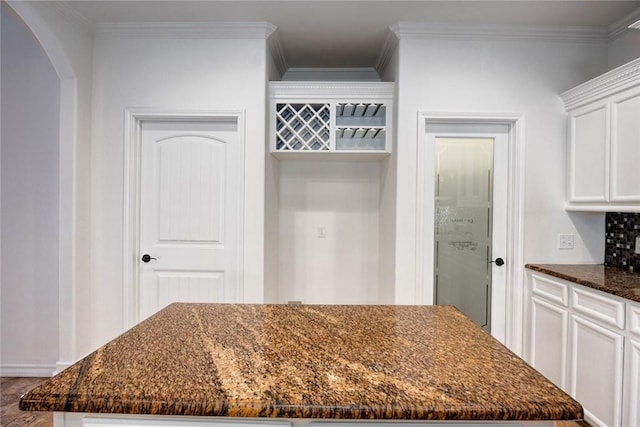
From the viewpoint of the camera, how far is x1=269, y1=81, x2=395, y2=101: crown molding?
9.50 ft

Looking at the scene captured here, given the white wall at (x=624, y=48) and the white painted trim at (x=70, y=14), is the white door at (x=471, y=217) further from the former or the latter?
the white painted trim at (x=70, y=14)

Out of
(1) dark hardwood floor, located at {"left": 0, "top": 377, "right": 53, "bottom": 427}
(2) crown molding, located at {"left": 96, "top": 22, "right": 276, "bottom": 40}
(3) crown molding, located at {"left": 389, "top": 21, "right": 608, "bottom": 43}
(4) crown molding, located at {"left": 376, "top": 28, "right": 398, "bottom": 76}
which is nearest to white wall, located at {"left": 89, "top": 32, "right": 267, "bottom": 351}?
(2) crown molding, located at {"left": 96, "top": 22, "right": 276, "bottom": 40}

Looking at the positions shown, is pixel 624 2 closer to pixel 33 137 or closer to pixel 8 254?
pixel 33 137

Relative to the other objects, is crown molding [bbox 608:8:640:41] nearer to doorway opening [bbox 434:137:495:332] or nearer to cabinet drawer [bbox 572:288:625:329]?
doorway opening [bbox 434:137:495:332]

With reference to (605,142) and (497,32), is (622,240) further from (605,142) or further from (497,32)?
(497,32)

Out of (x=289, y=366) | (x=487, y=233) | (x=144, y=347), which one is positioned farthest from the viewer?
(x=487, y=233)

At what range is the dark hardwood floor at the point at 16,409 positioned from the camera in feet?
7.64

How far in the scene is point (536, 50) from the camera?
2773 mm

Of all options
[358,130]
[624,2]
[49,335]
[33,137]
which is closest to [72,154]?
[33,137]

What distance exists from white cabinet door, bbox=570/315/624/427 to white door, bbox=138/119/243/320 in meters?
2.26

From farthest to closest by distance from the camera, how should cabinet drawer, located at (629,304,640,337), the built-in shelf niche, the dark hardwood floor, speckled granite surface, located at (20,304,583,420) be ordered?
the built-in shelf niche
the dark hardwood floor
cabinet drawer, located at (629,304,640,337)
speckled granite surface, located at (20,304,583,420)

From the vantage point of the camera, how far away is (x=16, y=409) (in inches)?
97.5

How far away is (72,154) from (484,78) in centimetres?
302

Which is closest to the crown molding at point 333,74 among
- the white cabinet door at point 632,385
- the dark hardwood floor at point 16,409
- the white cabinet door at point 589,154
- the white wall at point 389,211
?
the white wall at point 389,211
